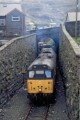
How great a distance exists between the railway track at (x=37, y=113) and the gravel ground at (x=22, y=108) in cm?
25

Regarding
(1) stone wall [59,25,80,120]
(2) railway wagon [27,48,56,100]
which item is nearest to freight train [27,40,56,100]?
(2) railway wagon [27,48,56,100]

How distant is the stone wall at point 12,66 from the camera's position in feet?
78.1

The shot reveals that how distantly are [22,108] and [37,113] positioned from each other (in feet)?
4.62

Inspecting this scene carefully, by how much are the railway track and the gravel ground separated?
0.82 feet

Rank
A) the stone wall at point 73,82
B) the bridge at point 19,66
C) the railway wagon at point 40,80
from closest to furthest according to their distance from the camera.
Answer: the stone wall at point 73,82
the bridge at point 19,66
the railway wagon at point 40,80

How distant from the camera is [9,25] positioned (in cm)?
6391

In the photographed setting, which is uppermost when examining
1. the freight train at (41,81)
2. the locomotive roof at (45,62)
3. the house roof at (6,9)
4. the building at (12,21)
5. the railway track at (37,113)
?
the house roof at (6,9)

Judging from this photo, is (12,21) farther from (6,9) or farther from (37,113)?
(37,113)

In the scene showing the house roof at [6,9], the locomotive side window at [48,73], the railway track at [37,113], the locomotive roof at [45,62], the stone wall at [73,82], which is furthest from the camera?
the house roof at [6,9]

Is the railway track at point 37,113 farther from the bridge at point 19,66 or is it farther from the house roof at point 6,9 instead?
the house roof at point 6,9

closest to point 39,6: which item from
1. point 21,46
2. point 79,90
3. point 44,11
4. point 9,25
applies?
point 44,11

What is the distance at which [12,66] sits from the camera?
88.7ft

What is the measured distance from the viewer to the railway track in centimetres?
2116

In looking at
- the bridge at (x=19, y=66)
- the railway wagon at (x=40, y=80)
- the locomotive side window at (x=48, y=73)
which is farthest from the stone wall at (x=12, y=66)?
the locomotive side window at (x=48, y=73)
